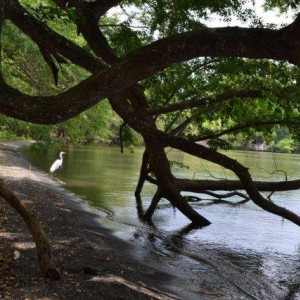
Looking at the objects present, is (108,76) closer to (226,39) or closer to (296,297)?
(226,39)

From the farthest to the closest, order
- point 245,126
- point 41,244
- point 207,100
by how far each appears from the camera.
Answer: point 245,126, point 207,100, point 41,244

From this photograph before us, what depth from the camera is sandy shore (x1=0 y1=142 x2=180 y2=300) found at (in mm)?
5941

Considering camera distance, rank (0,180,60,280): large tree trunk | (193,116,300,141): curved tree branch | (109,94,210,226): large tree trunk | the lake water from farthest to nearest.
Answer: (193,116,300,141): curved tree branch, (109,94,210,226): large tree trunk, the lake water, (0,180,60,280): large tree trunk

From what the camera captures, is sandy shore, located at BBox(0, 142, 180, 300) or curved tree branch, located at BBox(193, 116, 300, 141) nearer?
sandy shore, located at BBox(0, 142, 180, 300)

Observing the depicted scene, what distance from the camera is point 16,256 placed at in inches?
272

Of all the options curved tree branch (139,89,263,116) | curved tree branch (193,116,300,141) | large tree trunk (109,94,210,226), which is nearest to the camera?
curved tree branch (139,89,263,116)

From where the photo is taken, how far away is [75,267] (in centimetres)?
725

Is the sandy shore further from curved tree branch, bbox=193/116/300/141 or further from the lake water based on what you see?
curved tree branch, bbox=193/116/300/141

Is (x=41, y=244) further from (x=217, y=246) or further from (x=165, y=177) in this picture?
(x=165, y=177)

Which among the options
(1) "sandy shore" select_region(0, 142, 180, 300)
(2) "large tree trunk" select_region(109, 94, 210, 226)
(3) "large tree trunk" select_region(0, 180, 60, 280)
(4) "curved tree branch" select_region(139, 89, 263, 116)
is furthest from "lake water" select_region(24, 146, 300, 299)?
(4) "curved tree branch" select_region(139, 89, 263, 116)

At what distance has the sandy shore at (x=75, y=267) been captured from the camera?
19.5 ft

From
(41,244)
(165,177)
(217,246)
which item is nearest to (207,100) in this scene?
(165,177)

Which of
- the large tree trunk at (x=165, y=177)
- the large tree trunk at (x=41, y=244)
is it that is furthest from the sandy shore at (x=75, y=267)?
the large tree trunk at (x=165, y=177)

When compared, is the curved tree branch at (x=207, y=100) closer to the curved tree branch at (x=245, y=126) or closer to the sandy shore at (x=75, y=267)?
the curved tree branch at (x=245, y=126)
